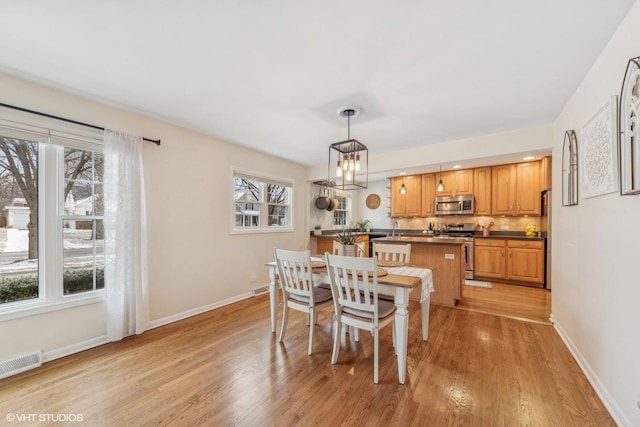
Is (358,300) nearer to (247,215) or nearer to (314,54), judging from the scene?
(314,54)

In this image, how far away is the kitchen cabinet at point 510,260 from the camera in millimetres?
4516

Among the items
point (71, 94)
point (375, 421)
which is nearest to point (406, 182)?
point (375, 421)

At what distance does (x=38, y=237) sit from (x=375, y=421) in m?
3.10

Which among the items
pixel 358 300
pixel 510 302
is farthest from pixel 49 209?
pixel 510 302

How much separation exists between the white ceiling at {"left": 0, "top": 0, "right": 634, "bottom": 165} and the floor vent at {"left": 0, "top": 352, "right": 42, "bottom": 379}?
2.33 meters

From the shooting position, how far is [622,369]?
1.53m

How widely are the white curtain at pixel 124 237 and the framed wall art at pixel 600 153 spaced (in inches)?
157

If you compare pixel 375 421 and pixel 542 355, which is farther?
pixel 542 355

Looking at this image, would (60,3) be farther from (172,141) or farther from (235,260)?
(235,260)

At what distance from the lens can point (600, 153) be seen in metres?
1.82

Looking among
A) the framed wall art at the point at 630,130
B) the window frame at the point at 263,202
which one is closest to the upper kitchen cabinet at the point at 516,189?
the framed wall art at the point at 630,130

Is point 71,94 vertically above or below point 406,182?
above

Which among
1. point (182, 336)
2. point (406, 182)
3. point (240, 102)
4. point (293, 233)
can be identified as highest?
point (240, 102)

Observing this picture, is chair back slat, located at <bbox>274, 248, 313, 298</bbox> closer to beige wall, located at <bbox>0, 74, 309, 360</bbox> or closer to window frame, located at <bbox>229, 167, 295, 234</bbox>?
beige wall, located at <bbox>0, 74, 309, 360</bbox>
